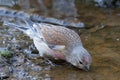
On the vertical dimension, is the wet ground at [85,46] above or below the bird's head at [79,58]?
below

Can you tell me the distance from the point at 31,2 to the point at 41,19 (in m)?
1.23

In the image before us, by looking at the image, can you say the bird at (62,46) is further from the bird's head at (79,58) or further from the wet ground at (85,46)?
the wet ground at (85,46)

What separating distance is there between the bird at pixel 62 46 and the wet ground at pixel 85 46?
16 cm

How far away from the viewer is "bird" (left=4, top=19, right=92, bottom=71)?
532 centimetres

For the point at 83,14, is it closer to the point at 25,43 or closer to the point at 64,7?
the point at 64,7

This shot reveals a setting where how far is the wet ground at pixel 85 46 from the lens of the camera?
527 centimetres

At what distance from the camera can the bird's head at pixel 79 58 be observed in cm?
525

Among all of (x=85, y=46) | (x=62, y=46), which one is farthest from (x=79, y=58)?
(x=85, y=46)

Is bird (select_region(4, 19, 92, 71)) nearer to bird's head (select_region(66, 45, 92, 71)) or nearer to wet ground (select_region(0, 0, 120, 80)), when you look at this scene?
bird's head (select_region(66, 45, 92, 71))

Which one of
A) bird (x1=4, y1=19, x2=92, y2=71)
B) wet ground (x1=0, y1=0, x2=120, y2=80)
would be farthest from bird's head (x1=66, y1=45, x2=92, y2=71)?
wet ground (x1=0, y1=0, x2=120, y2=80)

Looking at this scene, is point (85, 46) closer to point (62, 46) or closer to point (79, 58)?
point (62, 46)

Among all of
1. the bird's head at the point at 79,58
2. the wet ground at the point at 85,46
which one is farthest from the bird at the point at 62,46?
the wet ground at the point at 85,46

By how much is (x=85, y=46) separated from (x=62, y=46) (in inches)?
37.8

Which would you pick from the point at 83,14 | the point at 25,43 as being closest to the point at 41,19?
the point at 83,14
